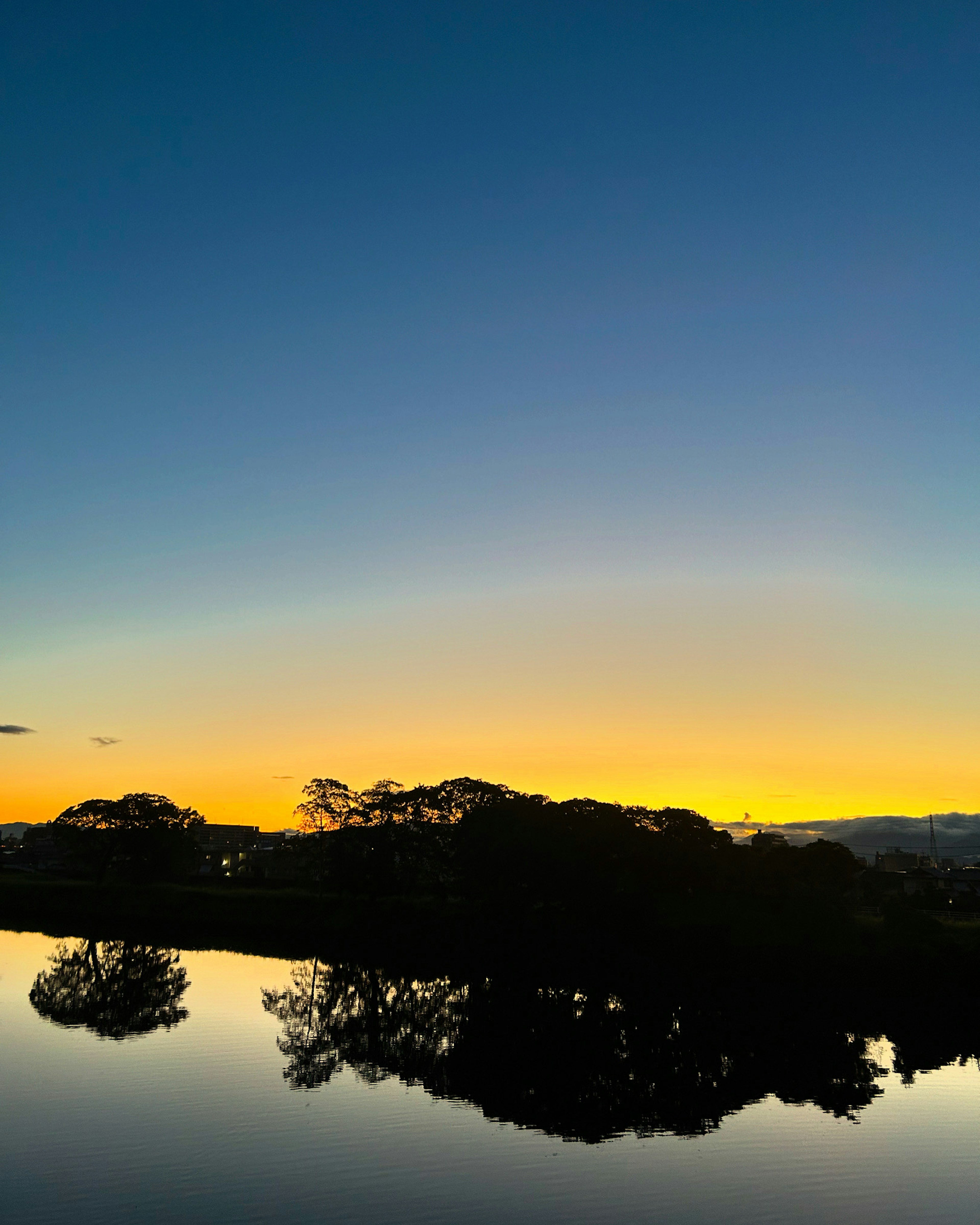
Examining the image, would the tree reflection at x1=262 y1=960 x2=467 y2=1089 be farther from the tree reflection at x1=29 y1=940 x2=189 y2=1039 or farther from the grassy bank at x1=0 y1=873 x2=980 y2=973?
the grassy bank at x1=0 y1=873 x2=980 y2=973

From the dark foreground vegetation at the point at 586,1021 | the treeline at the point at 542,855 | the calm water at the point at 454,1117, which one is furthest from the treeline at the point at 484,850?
the calm water at the point at 454,1117

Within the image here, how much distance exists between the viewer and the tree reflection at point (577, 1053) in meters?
29.8

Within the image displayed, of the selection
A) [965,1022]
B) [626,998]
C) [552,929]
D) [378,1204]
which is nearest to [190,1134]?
[378,1204]

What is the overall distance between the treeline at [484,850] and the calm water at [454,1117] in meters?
23.6

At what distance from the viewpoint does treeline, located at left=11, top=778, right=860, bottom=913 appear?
234 feet

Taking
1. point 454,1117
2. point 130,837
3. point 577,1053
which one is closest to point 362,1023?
point 577,1053

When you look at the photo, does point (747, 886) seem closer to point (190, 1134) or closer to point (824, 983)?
point (824, 983)

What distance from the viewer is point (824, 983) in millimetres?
56125

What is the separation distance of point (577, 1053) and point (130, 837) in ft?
309

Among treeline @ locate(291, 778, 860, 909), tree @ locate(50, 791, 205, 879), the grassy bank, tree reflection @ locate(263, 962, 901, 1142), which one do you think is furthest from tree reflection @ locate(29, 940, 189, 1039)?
tree @ locate(50, 791, 205, 879)

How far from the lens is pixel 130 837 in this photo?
117 meters

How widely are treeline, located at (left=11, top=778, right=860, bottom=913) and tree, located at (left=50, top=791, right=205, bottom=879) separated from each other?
0.18 metres

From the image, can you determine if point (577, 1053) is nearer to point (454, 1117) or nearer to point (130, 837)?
point (454, 1117)

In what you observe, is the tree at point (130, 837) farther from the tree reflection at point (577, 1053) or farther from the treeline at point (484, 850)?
the tree reflection at point (577, 1053)
